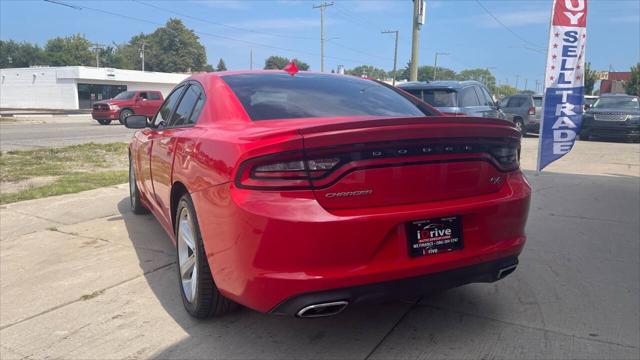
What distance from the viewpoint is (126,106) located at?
1004 inches

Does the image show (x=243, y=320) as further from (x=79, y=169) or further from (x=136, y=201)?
(x=79, y=169)

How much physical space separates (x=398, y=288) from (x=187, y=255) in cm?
149

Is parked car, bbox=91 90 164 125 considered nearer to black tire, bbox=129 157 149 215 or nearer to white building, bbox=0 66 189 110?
black tire, bbox=129 157 149 215

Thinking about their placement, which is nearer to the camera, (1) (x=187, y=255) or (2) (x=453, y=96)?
(1) (x=187, y=255)

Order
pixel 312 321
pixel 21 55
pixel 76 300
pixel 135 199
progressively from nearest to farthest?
pixel 312 321 < pixel 76 300 < pixel 135 199 < pixel 21 55

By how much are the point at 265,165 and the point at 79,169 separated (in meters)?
8.34

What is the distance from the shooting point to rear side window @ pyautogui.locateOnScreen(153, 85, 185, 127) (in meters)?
4.40

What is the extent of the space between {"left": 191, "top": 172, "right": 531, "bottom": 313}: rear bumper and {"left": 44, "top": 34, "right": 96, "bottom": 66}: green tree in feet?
381

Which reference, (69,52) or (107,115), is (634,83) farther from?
(69,52)

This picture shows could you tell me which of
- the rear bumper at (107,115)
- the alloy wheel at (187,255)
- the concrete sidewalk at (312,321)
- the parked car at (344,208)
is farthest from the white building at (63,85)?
the parked car at (344,208)

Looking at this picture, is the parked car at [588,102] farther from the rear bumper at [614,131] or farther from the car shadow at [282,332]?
the car shadow at [282,332]

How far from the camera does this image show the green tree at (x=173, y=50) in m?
123

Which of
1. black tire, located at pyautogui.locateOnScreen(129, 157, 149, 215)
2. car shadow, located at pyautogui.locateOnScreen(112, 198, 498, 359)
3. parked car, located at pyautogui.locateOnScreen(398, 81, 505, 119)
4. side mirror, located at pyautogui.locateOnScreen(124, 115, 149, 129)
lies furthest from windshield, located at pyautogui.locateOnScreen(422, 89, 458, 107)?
car shadow, located at pyautogui.locateOnScreen(112, 198, 498, 359)

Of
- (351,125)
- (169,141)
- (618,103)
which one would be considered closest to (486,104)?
(169,141)
